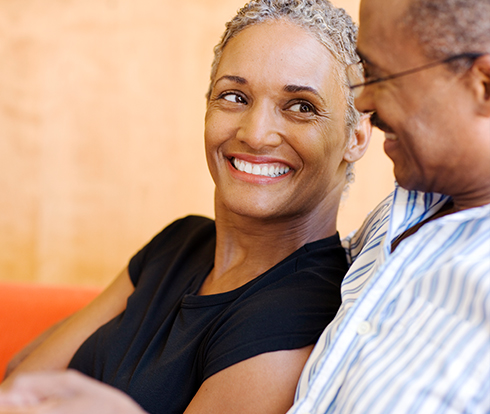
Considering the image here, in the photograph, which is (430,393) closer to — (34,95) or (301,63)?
(301,63)

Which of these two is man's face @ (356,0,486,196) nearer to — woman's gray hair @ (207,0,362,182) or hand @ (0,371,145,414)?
woman's gray hair @ (207,0,362,182)

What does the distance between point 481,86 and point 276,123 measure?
0.50 m

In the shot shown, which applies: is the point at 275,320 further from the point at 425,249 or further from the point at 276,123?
the point at 276,123

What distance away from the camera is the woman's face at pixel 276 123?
50.0 inches

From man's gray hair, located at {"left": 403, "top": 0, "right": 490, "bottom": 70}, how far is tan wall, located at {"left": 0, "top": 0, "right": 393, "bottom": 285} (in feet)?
7.85

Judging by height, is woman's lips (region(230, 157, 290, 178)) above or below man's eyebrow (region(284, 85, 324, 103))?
below

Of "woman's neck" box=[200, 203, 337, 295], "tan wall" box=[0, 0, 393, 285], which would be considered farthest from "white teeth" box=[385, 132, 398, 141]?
"tan wall" box=[0, 0, 393, 285]

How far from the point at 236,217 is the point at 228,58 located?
0.40m

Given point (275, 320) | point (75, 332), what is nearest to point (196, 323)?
point (275, 320)

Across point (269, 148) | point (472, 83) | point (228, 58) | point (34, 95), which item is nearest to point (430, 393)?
point (472, 83)

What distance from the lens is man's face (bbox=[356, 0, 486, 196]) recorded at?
908 mm

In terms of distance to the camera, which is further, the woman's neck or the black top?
the woman's neck

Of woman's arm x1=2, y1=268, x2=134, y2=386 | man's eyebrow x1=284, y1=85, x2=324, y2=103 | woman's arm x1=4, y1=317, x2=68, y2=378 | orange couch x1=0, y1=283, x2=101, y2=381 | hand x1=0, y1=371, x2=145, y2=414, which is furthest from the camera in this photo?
orange couch x1=0, y1=283, x2=101, y2=381

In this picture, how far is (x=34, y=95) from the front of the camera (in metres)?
3.46
